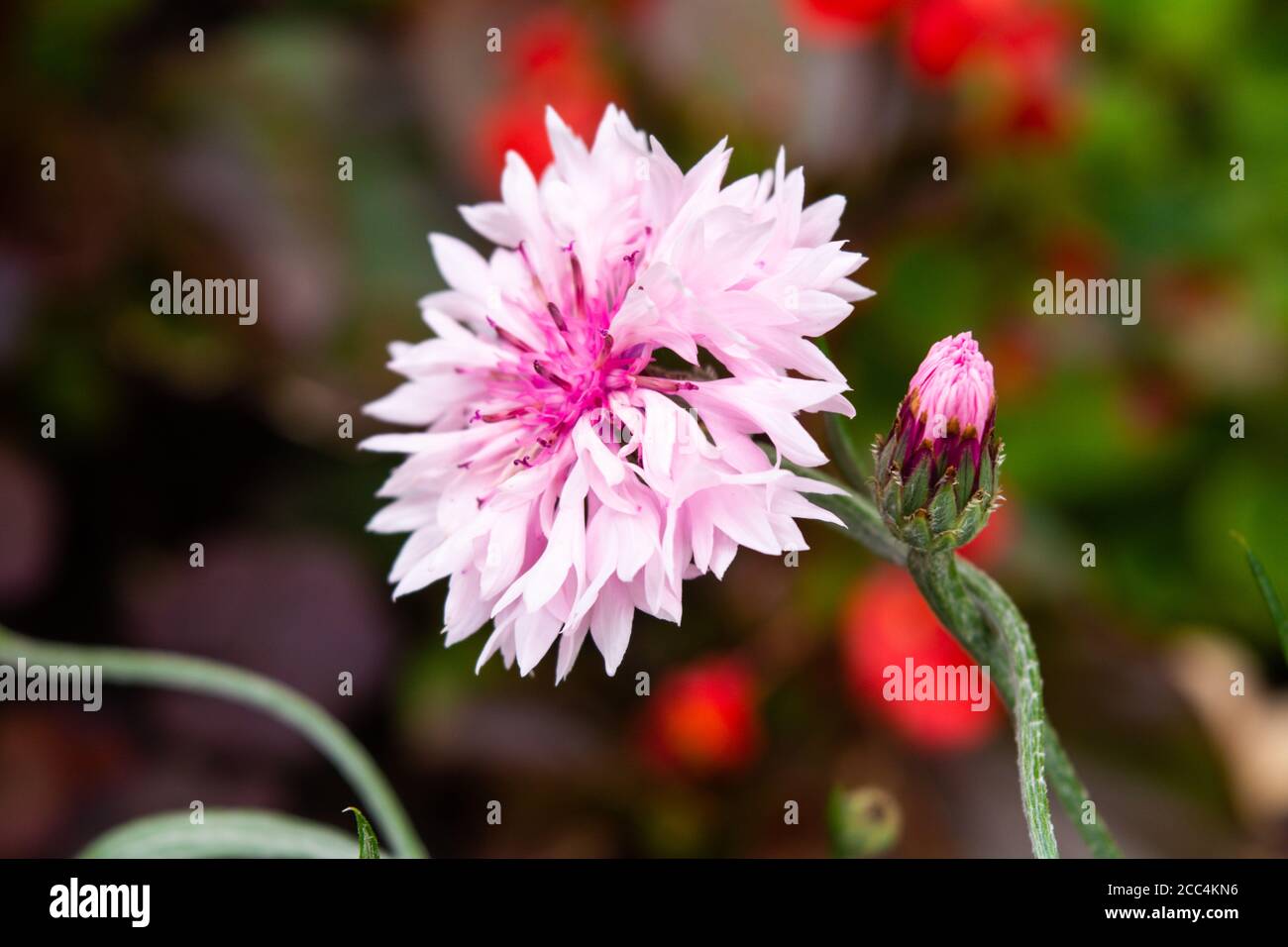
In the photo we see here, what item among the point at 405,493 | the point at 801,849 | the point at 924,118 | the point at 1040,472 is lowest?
the point at 801,849

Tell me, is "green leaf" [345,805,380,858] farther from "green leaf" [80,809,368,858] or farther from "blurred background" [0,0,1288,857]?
"blurred background" [0,0,1288,857]

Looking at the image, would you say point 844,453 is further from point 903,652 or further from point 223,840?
point 903,652

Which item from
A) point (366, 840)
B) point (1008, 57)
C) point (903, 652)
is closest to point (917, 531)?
point (366, 840)

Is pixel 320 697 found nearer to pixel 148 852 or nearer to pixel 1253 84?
pixel 148 852
